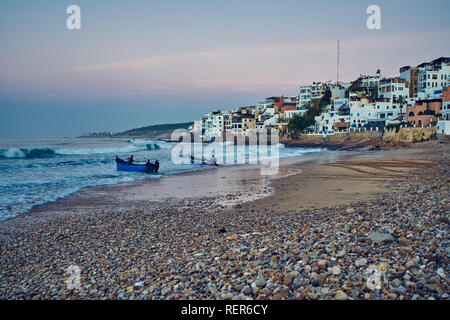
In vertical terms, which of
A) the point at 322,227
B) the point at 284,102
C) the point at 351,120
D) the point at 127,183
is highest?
the point at 284,102

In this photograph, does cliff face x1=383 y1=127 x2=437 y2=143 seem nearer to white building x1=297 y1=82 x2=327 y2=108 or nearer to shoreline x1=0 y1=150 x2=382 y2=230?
shoreline x1=0 y1=150 x2=382 y2=230

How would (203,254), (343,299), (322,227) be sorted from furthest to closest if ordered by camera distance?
(322,227) < (203,254) < (343,299)

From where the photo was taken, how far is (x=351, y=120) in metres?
78.8

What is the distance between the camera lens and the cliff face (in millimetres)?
53316

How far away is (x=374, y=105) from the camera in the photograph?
3007 inches

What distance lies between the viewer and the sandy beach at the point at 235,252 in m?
4.51

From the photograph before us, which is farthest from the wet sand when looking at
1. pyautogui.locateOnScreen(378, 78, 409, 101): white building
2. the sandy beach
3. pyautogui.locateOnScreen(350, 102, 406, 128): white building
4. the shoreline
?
pyautogui.locateOnScreen(378, 78, 409, 101): white building

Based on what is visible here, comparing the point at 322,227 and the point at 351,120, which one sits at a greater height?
the point at 351,120

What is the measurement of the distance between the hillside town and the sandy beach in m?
52.8

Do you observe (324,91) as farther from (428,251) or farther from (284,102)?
(428,251)

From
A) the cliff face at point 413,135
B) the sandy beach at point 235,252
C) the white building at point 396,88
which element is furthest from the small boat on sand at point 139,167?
the white building at point 396,88

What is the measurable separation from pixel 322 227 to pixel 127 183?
19332 millimetres
